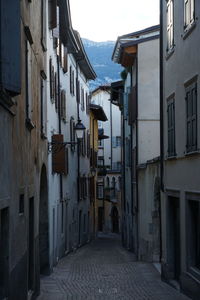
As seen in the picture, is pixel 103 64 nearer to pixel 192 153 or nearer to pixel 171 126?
pixel 171 126

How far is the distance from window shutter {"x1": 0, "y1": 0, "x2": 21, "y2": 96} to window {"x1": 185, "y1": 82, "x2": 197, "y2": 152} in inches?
212

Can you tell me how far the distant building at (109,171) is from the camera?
6331 centimetres

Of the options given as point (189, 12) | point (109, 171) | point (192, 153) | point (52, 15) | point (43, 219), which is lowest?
point (43, 219)

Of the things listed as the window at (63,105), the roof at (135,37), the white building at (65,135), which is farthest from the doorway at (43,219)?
the roof at (135,37)

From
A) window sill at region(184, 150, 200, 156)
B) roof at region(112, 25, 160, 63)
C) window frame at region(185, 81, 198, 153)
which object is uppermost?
roof at region(112, 25, 160, 63)

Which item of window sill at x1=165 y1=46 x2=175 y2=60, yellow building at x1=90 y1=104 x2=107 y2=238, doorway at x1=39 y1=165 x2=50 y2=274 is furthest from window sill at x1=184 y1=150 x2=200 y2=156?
yellow building at x1=90 y1=104 x2=107 y2=238

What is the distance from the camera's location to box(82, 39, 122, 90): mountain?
17135 centimetres

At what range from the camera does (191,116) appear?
14.7 meters

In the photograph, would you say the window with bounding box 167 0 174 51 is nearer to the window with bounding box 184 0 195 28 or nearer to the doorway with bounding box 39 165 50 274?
the window with bounding box 184 0 195 28

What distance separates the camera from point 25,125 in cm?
1309

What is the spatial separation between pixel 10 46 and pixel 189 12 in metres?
6.13

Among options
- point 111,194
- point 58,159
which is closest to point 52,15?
point 58,159

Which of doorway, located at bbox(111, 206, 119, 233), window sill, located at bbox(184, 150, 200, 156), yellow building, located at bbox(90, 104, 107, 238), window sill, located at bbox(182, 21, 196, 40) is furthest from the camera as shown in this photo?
doorway, located at bbox(111, 206, 119, 233)

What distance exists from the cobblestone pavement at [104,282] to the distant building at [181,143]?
72 centimetres
